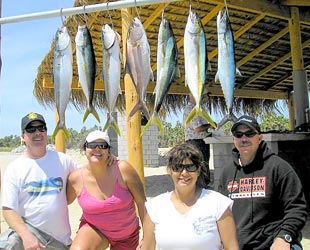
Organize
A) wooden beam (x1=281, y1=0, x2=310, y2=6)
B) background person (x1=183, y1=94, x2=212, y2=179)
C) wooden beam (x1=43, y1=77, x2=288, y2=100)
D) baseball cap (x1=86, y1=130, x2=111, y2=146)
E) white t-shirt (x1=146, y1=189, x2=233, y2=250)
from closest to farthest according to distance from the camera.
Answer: white t-shirt (x1=146, y1=189, x2=233, y2=250) → baseball cap (x1=86, y1=130, x2=111, y2=146) → background person (x1=183, y1=94, x2=212, y2=179) → wooden beam (x1=281, y1=0, x2=310, y2=6) → wooden beam (x1=43, y1=77, x2=288, y2=100)

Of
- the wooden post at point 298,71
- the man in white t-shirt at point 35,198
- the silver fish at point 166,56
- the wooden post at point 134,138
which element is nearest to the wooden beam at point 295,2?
the wooden post at point 298,71

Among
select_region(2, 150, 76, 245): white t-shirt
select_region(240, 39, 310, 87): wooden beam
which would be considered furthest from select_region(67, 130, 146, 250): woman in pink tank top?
select_region(240, 39, 310, 87): wooden beam

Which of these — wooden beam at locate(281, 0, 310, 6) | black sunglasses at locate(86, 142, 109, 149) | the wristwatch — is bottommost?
the wristwatch

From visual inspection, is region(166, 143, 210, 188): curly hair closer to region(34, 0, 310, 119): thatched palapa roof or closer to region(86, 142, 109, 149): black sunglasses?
region(86, 142, 109, 149): black sunglasses

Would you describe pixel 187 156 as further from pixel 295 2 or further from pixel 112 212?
pixel 295 2

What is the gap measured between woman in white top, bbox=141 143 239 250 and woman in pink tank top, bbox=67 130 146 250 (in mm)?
687

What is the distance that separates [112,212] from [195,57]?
1.32 meters

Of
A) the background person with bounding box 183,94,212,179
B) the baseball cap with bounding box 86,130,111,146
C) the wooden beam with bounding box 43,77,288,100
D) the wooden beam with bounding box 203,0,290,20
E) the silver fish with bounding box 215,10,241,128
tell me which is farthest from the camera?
the wooden beam with bounding box 43,77,288,100

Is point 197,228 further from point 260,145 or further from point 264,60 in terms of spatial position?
point 264,60

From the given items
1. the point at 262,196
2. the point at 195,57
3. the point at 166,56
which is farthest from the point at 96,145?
the point at 262,196

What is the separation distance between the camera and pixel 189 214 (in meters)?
2.43

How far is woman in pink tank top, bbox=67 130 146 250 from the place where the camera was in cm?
320

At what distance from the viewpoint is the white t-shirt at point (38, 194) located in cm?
325

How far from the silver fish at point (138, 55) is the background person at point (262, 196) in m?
0.84
